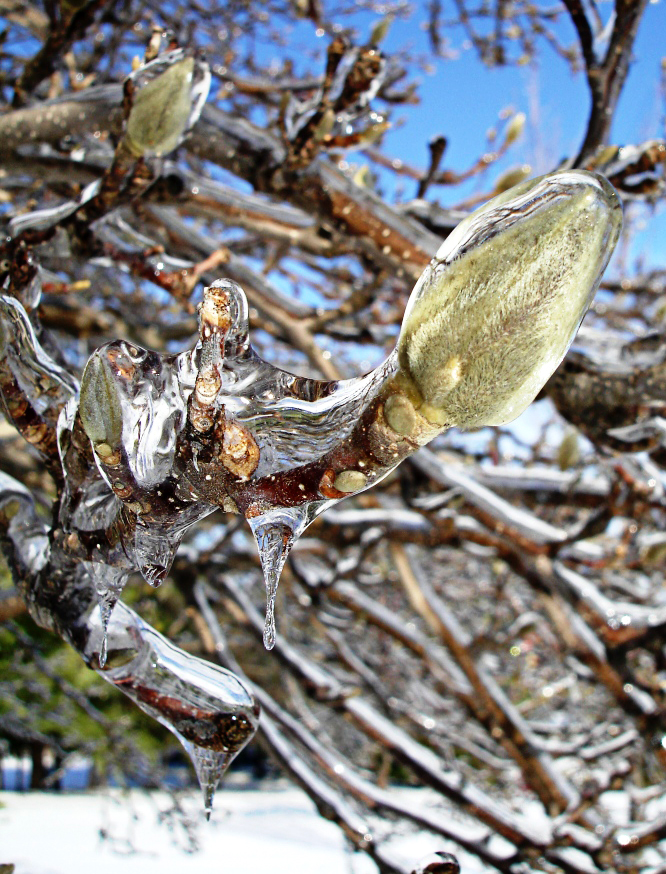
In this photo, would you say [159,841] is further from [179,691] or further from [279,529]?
[279,529]

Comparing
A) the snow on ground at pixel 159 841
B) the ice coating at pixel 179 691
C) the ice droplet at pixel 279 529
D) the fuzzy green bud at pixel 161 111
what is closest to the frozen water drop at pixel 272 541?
the ice droplet at pixel 279 529

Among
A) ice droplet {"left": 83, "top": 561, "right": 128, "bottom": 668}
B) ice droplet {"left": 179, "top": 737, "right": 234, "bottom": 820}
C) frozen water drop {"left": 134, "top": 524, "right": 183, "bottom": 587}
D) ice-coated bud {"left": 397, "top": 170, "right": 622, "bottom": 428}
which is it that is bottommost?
ice droplet {"left": 179, "top": 737, "right": 234, "bottom": 820}

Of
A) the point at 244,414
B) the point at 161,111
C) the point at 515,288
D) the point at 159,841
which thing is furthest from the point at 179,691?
the point at 159,841

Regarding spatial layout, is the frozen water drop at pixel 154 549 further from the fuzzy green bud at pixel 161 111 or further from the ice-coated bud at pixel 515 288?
the fuzzy green bud at pixel 161 111

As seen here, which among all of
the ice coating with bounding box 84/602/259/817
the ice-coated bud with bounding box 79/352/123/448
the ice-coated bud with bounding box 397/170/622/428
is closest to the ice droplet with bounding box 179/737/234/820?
the ice coating with bounding box 84/602/259/817

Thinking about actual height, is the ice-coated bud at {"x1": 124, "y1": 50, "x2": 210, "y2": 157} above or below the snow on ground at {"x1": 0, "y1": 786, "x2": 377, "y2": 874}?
above

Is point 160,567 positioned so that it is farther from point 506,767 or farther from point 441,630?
point 506,767

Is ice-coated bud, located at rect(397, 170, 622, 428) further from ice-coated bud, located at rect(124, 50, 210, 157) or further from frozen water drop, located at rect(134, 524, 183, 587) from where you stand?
ice-coated bud, located at rect(124, 50, 210, 157)

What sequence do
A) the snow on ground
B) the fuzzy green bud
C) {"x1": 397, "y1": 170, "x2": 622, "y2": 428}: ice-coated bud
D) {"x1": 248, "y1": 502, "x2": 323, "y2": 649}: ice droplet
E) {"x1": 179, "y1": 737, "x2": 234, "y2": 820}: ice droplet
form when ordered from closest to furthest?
{"x1": 397, "y1": 170, "x2": 622, "y2": 428}: ice-coated bud, {"x1": 248, "y1": 502, "x2": 323, "y2": 649}: ice droplet, {"x1": 179, "y1": 737, "x2": 234, "y2": 820}: ice droplet, the fuzzy green bud, the snow on ground
